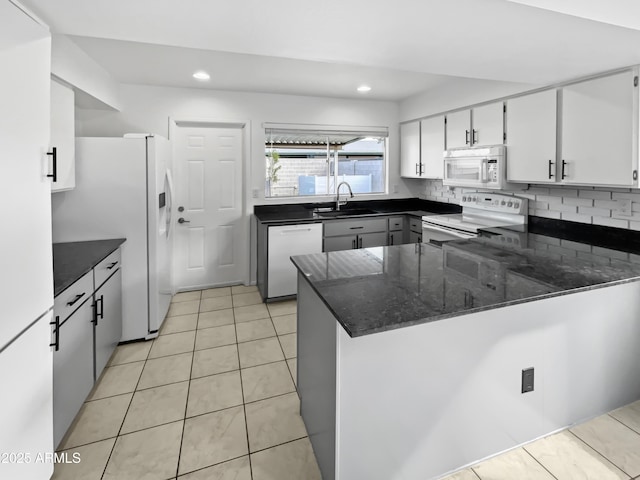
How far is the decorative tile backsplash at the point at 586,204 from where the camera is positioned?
8.72 ft

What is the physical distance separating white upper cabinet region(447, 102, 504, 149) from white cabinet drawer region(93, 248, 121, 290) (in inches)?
135

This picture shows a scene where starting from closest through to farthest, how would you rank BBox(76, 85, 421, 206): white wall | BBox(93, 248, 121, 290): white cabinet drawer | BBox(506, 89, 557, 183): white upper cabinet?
BBox(93, 248, 121, 290): white cabinet drawer < BBox(506, 89, 557, 183): white upper cabinet < BBox(76, 85, 421, 206): white wall

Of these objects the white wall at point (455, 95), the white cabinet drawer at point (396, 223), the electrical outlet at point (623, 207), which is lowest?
the white cabinet drawer at point (396, 223)

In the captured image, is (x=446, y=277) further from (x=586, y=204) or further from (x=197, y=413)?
(x=586, y=204)

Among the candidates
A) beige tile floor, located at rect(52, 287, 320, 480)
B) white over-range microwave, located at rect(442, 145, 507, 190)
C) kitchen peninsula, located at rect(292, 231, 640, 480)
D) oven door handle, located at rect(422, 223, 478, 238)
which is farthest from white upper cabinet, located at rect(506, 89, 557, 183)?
beige tile floor, located at rect(52, 287, 320, 480)

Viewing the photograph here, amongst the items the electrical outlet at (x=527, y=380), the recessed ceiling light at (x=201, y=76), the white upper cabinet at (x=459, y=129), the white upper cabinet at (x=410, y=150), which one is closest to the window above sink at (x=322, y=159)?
the white upper cabinet at (x=410, y=150)

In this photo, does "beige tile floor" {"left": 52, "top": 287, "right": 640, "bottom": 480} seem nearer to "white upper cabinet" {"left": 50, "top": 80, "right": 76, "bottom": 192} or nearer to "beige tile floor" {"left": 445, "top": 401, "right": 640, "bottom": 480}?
"beige tile floor" {"left": 445, "top": 401, "right": 640, "bottom": 480}

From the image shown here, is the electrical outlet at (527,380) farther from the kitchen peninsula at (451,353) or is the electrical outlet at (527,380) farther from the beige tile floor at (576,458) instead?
the beige tile floor at (576,458)

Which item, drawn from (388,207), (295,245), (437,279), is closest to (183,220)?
(295,245)

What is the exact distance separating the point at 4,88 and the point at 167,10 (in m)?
0.78

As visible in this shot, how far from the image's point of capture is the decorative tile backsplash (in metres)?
2.66

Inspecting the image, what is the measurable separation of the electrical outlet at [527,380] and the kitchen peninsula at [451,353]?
0.08 feet

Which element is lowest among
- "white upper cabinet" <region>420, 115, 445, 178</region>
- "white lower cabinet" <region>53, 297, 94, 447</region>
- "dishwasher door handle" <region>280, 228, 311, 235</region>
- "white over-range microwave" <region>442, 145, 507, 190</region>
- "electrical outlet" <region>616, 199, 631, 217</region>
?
"white lower cabinet" <region>53, 297, 94, 447</region>

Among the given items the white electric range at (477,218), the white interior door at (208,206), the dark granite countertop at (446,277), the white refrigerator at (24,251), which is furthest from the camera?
the white interior door at (208,206)
